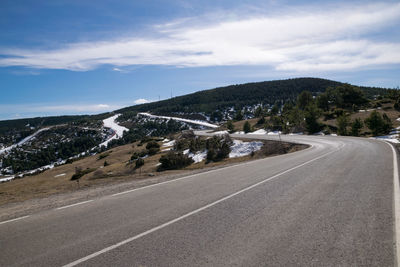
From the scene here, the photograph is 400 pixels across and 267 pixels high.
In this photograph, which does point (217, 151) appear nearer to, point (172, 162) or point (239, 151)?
point (239, 151)

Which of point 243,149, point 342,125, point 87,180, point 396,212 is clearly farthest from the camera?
point 342,125

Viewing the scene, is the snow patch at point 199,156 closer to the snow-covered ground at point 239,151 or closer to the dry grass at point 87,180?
the snow-covered ground at point 239,151

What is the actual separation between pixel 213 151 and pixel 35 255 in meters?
26.5

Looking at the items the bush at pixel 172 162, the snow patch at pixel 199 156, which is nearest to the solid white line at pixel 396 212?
the bush at pixel 172 162

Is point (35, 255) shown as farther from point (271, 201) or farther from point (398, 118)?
point (398, 118)

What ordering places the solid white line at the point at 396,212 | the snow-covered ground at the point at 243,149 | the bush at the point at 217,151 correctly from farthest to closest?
the snow-covered ground at the point at 243,149 < the bush at the point at 217,151 < the solid white line at the point at 396,212

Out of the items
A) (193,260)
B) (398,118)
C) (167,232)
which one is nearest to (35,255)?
(167,232)

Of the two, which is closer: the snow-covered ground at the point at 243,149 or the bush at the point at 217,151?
the bush at the point at 217,151

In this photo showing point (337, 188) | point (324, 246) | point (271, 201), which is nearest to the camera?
point (324, 246)

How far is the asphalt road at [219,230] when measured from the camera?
150 inches

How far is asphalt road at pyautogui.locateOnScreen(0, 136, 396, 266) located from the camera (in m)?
3.82

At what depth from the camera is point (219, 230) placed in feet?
15.9

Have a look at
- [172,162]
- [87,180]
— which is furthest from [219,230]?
[172,162]

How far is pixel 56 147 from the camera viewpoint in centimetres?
13412
